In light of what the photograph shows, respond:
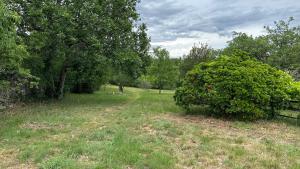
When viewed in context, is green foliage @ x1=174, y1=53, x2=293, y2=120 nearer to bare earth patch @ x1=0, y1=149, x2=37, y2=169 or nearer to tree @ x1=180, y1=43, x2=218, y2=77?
bare earth patch @ x1=0, y1=149, x2=37, y2=169

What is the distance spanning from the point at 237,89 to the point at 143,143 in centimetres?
477

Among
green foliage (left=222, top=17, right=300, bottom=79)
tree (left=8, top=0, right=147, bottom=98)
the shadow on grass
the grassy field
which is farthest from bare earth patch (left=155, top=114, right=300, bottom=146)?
green foliage (left=222, top=17, right=300, bottom=79)

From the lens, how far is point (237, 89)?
1071cm

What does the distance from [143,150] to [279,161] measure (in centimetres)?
245

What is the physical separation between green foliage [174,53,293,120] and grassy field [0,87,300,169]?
604 millimetres

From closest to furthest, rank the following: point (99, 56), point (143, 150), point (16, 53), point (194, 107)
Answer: point (143, 150), point (16, 53), point (194, 107), point (99, 56)

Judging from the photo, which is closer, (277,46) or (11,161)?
(11,161)

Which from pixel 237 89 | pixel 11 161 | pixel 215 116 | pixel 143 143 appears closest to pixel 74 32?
pixel 215 116

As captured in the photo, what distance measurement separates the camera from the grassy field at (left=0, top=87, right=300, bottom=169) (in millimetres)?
5770

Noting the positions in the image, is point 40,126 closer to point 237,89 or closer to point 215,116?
point 215,116

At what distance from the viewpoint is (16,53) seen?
30.3 ft

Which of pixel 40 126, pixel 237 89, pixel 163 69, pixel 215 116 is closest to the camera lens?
pixel 40 126

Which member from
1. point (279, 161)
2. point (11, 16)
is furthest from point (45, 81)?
point (279, 161)

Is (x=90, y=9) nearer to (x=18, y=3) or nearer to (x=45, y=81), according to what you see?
(x=18, y=3)
